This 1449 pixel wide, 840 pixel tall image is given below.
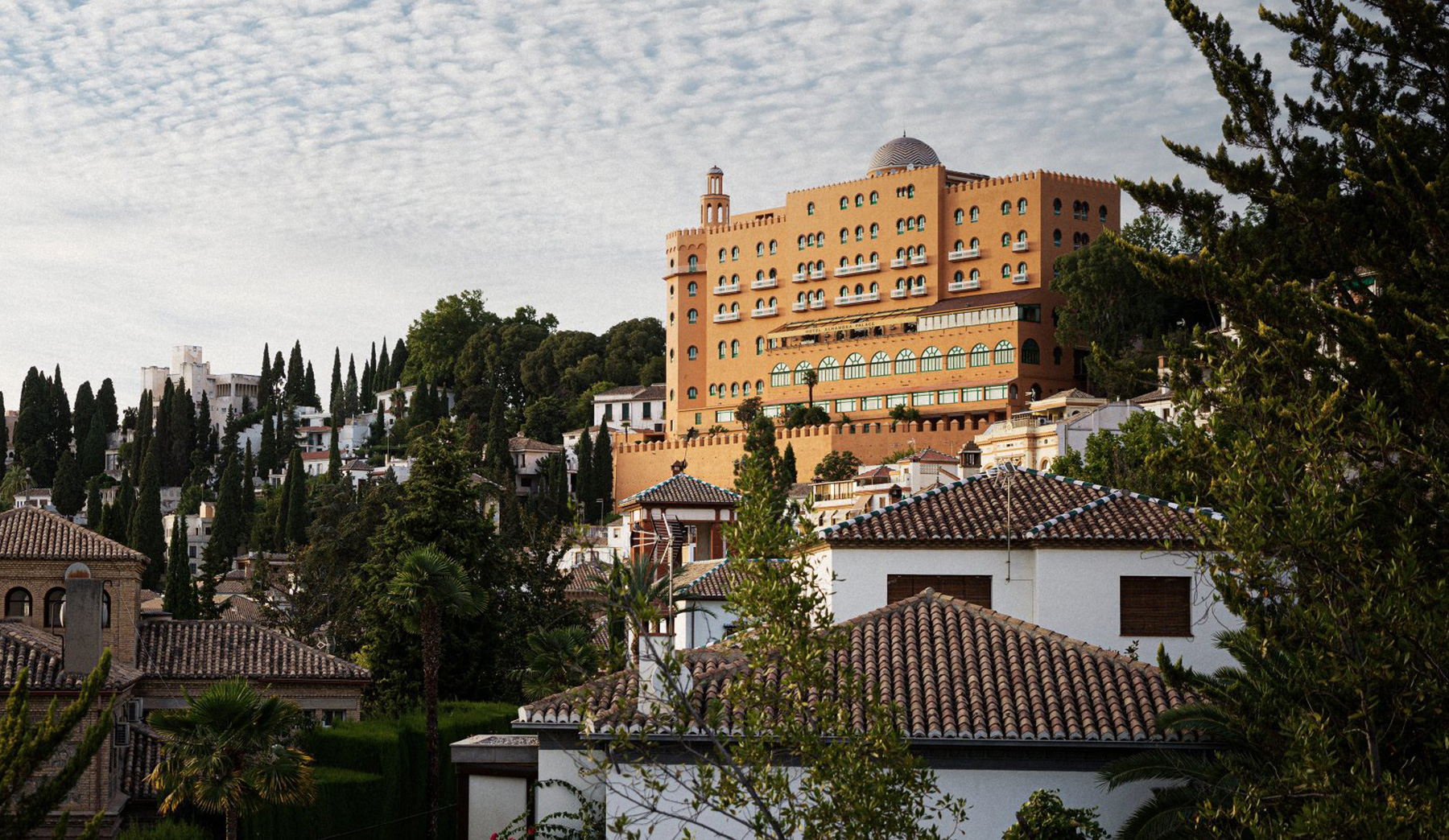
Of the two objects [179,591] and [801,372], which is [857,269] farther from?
[179,591]

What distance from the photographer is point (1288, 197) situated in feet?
61.6

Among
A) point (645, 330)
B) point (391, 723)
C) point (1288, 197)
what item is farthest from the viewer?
point (645, 330)

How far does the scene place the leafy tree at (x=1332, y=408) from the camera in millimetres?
12938

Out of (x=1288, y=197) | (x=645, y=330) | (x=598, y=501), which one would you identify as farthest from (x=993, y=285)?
(x=1288, y=197)

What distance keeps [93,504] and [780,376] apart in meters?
40.3

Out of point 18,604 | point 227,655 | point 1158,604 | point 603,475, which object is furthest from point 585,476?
point 1158,604

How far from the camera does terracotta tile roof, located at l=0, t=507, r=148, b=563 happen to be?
36.7 m

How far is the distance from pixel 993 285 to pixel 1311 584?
7901 centimetres

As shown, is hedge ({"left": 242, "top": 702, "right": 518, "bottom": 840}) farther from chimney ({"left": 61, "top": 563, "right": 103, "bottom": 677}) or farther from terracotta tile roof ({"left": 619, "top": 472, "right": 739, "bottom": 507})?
terracotta tile roof ({"left": 619, "top": 472, "right": 739, "bottom": 507})

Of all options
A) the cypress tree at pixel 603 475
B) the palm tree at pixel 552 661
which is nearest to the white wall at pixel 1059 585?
the palm tree at pixel 552 661

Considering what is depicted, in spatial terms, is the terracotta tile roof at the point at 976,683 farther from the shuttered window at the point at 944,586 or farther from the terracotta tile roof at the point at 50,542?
the terracotta tile roof at the point at 50,542

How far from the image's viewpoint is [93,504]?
95750 mm

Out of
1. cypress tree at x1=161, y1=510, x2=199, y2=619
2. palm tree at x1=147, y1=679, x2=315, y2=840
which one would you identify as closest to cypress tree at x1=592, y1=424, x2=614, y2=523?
cypress tree at x1=161, y1=510, x2=199, y2=619

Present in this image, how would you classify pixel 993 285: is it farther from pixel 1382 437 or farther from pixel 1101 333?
pixel 1382 437
